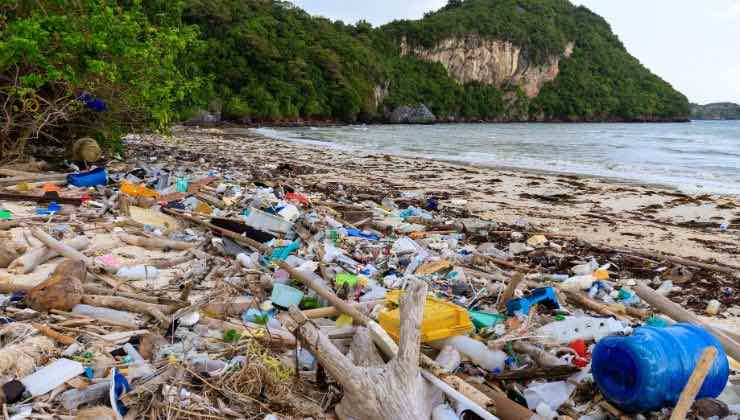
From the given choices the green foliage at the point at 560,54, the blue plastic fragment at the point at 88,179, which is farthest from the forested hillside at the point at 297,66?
the blue plastic fragment at the point at 88,179

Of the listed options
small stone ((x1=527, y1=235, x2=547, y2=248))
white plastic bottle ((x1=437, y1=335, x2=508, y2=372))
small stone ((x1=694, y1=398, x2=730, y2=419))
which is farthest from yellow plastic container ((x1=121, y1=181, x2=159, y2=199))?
small stone ((x1=694, y1=398, x2=730, y2=419))

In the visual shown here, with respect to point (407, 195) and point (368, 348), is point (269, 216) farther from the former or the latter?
point (407, 195)

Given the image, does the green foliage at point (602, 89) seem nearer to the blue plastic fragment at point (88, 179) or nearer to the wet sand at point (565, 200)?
the wet sand at point (565, 200)

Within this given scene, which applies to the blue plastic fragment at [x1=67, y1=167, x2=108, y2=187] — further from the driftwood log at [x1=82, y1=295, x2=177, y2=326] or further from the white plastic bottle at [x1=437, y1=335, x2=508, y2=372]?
the white plastic bottle at [x1=437, y1=335, x2=508, y2=372]

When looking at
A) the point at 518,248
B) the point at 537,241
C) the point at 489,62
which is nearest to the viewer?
the point at 518,248

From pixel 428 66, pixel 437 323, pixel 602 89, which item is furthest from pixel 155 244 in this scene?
pixel 602 89

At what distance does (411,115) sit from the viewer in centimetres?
7781

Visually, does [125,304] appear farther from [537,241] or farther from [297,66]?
[297,66]

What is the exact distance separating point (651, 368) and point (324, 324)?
6.41 ft

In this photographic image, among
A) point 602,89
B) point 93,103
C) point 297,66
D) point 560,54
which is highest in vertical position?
point 560,54

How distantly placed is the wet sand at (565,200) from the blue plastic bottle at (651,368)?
4.71m

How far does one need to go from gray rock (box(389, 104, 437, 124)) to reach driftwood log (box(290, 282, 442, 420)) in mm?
74167

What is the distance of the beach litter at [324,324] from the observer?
2.40 meters

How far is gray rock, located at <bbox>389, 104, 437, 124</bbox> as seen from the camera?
75.6m
